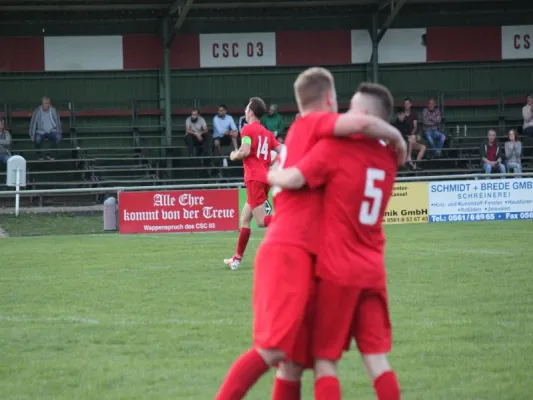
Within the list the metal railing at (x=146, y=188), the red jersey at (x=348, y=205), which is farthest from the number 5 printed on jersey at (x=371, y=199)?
the metal railing at (x=146, y=188)

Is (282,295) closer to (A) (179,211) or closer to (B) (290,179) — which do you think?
(B) (290,179)

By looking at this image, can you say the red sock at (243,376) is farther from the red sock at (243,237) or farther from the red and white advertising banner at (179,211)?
the red and white advertising banner at (179,211)

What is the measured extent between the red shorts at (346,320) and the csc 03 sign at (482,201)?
18.9 meters

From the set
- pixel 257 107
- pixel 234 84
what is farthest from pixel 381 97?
pixel 234 84

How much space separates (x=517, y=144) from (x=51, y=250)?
13.5 m

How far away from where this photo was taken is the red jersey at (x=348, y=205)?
535 centimetres

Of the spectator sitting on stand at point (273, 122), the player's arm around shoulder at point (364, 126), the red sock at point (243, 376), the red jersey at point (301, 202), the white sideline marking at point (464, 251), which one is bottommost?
the white sideline marking at point (464, 251)

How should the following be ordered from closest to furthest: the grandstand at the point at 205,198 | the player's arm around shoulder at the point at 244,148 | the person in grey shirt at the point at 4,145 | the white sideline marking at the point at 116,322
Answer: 1. the grandstand at the point at 205,198
2. the white sideline marking at the point at 116,322
3. the player's arm around shoulder at the point at 244,148
4. the person in grey shirt at the point at 4,145

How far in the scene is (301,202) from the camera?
545cm

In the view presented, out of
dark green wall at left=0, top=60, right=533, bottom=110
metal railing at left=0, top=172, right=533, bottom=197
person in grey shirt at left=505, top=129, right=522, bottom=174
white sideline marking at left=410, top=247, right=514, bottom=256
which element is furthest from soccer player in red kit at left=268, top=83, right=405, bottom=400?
dark green wall at left=0, top=60, right=533, bottom=110

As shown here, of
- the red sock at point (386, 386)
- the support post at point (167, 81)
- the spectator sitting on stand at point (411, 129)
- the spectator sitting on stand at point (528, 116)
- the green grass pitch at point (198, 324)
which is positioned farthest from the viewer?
the support post at point (167, 81)

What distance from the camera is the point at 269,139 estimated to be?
1434 cm

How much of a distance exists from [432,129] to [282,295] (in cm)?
2454

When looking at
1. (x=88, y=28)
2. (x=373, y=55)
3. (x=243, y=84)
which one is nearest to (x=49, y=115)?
(x=88, y=28)
